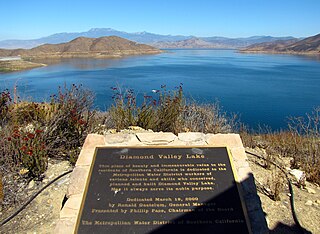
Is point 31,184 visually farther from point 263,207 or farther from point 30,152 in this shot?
point 263,207

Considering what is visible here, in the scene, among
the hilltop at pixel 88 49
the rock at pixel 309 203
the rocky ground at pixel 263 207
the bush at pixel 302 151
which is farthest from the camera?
the hilltop at pixel 88 49

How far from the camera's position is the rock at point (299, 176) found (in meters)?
3.71

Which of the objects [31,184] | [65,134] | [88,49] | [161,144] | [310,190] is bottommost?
[88,49]

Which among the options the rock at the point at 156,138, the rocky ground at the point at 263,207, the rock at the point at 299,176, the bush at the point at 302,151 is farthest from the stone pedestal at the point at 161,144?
the bush at the point at 302,151

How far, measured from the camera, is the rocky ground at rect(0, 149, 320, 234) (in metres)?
2.94

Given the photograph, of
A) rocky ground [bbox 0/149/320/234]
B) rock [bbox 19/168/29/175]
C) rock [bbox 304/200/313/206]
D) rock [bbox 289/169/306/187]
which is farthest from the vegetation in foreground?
rock [bbox 304/200/313/206]

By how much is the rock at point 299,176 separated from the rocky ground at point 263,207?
0.08 m

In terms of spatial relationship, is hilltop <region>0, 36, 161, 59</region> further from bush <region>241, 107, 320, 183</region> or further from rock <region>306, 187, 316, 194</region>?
rock <region>306, 187, 316, 194</region>

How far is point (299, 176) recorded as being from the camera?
13.1 ft

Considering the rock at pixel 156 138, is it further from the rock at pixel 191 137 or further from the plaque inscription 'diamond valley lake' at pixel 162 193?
the plaque inscription 'diamond valley lake' at pixel 162 193

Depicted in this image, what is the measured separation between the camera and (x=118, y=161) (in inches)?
103

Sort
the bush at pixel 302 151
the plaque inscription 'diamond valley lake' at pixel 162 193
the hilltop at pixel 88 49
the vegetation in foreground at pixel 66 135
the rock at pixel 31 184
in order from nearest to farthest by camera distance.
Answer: the plaque inscription 'diamond valley lake' at pixel 162 193
the rock at pixel 31 184
the vegetation in foreground at pixel 66 135
the bush at pixel 302 151
the hilltop at pixel 88 49

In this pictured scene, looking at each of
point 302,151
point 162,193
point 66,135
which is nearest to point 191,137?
point 162,193

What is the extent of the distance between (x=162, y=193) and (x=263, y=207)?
1.61 m
